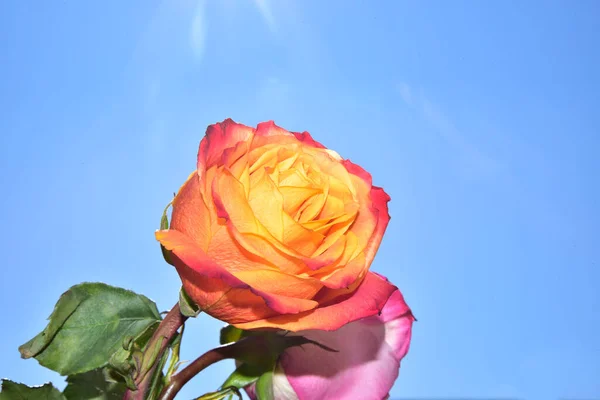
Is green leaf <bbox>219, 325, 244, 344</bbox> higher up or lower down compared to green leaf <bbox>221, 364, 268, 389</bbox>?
higher up

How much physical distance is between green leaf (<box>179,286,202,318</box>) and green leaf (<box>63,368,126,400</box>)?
0.11m

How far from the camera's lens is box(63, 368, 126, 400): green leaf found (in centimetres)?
41

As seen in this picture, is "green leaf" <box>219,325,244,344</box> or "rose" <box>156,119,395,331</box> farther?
"green leaf" <box>219,325,244,344</box>

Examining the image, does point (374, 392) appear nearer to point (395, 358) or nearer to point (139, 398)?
point (395, 358)

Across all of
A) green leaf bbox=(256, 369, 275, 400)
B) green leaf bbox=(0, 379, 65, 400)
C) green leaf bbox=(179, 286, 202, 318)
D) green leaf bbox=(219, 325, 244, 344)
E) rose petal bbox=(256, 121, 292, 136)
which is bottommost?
green leaf bbox=(0, 379, 65, 400)

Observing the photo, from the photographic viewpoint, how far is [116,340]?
1.18ft

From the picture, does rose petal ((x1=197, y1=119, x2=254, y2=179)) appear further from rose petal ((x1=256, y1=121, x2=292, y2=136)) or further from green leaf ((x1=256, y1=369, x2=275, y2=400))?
green leaf ((x1=256, y1=369, x2=275, y2=400))

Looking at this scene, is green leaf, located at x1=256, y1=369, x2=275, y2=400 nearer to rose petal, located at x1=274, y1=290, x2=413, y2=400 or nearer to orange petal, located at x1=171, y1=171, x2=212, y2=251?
rose petal, located at x1=274, y1=290, x2=413, y2=400

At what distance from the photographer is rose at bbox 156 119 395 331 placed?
312 millimetres

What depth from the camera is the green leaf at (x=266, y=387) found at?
39 cm

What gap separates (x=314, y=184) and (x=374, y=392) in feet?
0.48

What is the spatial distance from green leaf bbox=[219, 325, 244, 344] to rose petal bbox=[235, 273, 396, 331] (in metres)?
0.09

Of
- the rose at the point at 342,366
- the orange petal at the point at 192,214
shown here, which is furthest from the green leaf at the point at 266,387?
the orange petal at the point at 192,214

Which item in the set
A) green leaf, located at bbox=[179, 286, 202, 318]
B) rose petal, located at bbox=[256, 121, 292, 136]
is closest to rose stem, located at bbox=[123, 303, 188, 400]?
green leaf, located at bbox=[179, 286, 202, 318]
